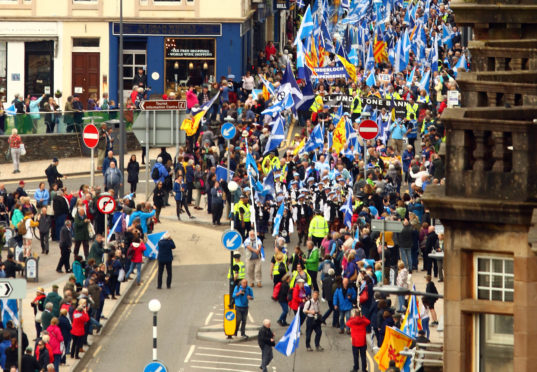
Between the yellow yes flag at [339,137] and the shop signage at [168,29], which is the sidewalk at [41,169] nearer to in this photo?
the yellow yes flag at [339,137]

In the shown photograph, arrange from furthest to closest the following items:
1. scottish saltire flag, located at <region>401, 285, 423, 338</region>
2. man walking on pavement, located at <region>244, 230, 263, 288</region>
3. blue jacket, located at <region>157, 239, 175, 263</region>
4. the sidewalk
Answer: the sidewalk → man walking on pavement, located at <region>244, 230, 263, 288</region> → blue jacket, located at <region>157, 239, 175, 263</region> → scottish saltire flag, located at <region>401, 285, 423, 338</region>

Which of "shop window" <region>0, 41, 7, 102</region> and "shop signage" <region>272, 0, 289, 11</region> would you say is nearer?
"shop window" <region>0, 41, 7, 102</region>

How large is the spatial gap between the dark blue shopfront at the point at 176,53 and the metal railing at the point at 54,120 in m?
12.9

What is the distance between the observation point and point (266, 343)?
110 ft

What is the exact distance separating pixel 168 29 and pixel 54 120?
15414 mm

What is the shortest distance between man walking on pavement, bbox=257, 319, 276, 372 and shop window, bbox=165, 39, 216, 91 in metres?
41.6

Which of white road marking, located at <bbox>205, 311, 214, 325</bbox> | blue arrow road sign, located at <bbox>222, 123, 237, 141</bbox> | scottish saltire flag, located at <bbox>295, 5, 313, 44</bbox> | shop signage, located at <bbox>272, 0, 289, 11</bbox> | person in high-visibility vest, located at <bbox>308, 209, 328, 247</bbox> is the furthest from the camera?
shop signage, located at <bbox>272, 0, 289, 11</bbox>

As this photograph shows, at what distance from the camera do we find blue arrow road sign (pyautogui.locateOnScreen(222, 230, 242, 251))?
37.2 metres

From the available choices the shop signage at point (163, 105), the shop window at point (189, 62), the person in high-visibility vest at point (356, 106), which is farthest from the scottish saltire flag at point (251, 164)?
the shop window at point (189, 62)

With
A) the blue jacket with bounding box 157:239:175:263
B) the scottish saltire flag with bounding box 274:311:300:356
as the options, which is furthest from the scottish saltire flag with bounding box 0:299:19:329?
the blue jacket with bounding box 157:239:175:263

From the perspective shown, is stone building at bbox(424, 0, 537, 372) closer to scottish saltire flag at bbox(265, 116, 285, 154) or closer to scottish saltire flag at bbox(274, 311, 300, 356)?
scottish saltire flag at bbox(274, 311, 300, 356)

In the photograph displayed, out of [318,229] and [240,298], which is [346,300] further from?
[318,229]

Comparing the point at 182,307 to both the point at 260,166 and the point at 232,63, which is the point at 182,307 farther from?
the point at 232,63

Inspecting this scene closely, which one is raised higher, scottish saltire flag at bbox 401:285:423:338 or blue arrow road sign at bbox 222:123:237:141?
blue arrow road sign at bbox 222:123:237:141
